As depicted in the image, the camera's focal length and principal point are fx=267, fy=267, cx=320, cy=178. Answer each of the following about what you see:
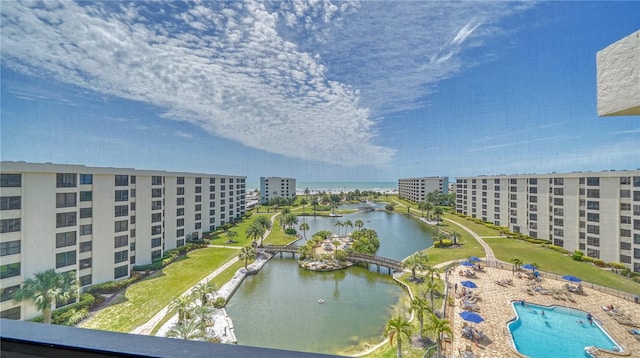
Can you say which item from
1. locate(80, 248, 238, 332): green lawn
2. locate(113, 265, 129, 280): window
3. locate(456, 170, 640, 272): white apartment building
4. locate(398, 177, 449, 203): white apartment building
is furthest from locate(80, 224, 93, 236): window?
locate(398, 177, 449, 203): white apartment building

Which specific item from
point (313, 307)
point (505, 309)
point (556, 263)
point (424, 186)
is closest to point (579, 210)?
point (556, 263)

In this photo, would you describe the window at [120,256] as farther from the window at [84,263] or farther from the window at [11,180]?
the window at [11,180]

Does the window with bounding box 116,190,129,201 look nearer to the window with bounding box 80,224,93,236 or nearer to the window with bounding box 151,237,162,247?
the window with bounding box 80,224,93,236

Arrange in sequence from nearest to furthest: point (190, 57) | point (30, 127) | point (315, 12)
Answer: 1. point (30, 127)
2. point (315, 12)
3. point (190, 57)

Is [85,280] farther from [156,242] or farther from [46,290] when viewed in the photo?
[156,242]

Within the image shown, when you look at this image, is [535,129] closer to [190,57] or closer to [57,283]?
[190,57]

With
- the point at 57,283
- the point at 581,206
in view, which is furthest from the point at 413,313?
the point at 581,206
